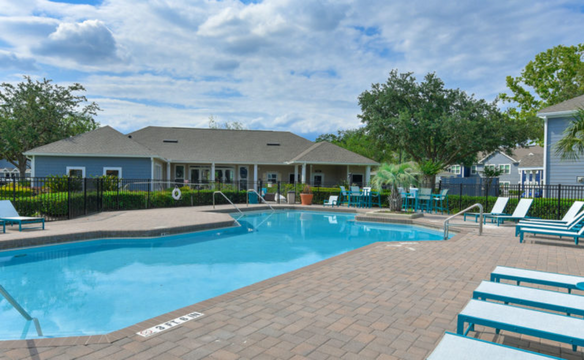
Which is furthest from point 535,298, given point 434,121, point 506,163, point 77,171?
point 506,163

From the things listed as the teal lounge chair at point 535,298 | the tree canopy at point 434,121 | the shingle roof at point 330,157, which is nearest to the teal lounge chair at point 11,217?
the teal lounge chair at point 535,298

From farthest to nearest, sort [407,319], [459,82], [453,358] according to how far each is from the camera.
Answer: [459,82], [407,319], [453,358]

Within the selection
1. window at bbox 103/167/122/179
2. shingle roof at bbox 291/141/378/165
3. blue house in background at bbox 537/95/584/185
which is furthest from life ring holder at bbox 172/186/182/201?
blue house in background at bbox 537/95/584/185

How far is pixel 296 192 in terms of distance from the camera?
76.8ft

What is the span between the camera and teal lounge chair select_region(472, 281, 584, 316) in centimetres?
326

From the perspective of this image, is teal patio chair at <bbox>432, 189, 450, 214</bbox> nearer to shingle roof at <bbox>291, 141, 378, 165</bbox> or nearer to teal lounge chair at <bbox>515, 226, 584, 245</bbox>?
shingle roof at <bbox>291, 141, 378, 165</bbox>

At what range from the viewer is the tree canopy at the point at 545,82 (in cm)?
3534

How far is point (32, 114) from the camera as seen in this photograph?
29859mm

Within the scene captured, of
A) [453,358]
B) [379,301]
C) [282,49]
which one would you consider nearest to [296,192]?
[282,49]

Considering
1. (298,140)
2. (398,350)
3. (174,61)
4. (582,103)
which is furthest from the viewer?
(298,140)

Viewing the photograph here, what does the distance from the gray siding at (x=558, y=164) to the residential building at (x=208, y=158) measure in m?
10.5

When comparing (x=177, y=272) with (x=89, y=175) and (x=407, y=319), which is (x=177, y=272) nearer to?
(x=407, y=319)

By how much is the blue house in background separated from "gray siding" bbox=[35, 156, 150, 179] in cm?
2246

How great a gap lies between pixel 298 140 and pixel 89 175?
16736mm
